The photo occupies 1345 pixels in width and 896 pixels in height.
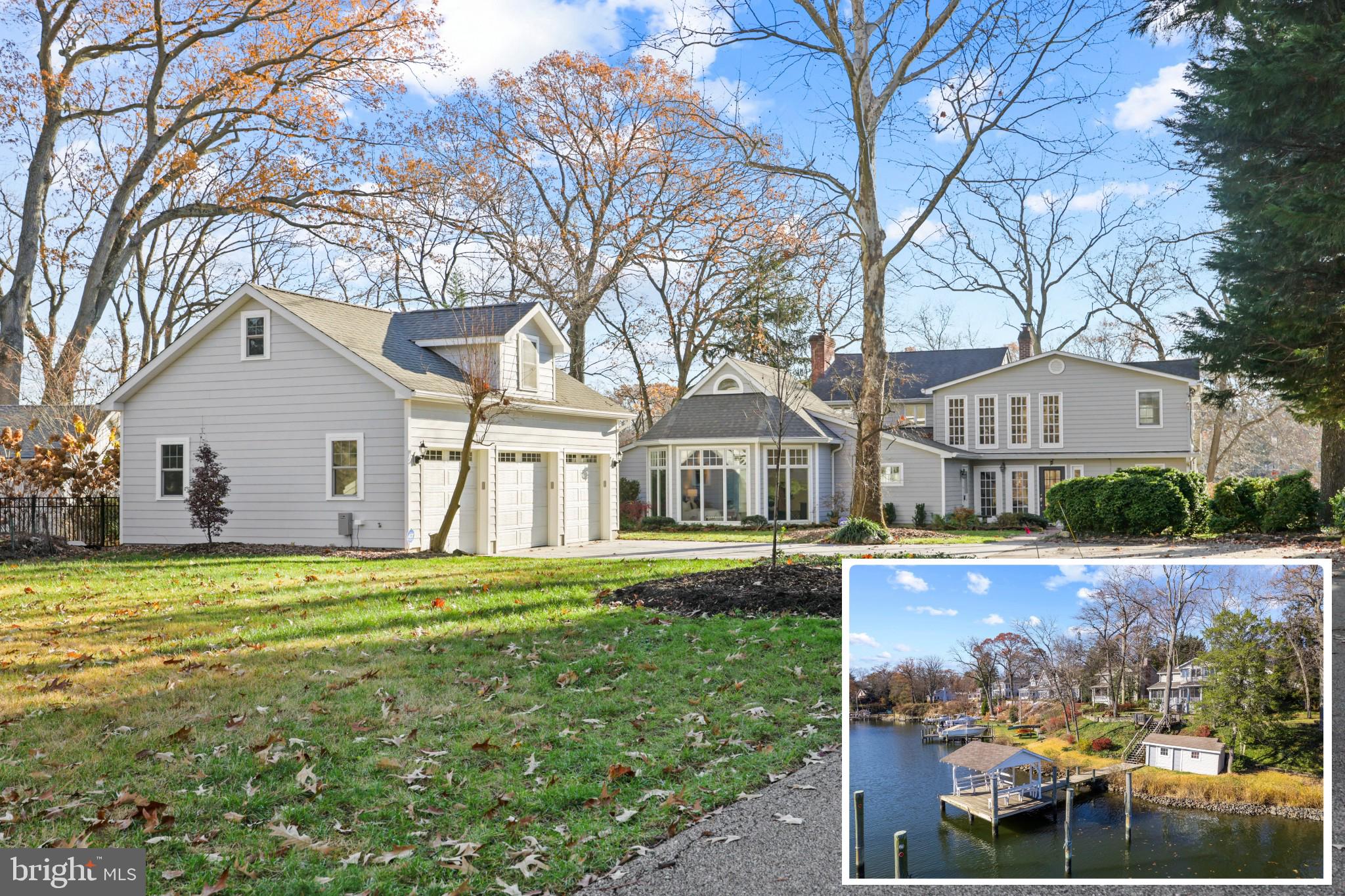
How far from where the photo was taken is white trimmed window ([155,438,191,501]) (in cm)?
2145

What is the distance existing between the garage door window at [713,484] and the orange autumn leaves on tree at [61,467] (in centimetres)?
1641

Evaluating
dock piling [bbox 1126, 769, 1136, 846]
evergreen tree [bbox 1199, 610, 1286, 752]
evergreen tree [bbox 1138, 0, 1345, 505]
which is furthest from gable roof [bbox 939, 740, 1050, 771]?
evergreen tree [bbox 1138, 0, 1345, 505]

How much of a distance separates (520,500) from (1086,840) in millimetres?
20128

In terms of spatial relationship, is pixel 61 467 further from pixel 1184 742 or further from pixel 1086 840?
pixel 1184 742

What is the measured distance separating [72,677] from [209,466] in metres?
13.3

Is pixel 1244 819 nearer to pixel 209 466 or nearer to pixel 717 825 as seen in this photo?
pixel 717 825

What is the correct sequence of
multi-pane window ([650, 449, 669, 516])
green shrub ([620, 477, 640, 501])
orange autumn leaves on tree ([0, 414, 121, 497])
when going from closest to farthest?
orange autumn leaves on tree ([0, 414, 121, 497]) → multi-pane window ([650, 449, 669, 516]) → green shrub ([620, 477, 640, 501])

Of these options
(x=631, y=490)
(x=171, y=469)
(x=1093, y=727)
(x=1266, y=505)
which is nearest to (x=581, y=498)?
(x=631, y=490)

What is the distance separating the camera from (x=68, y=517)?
71.4 ft

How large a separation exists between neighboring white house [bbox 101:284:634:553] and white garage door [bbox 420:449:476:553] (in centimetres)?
3

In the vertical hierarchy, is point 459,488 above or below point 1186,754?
above

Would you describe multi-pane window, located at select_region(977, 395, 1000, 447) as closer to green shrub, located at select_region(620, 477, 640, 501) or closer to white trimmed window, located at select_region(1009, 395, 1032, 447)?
white trimmed window, located at select_region(1009, 395, 1032, 447)

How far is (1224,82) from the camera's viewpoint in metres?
14.0

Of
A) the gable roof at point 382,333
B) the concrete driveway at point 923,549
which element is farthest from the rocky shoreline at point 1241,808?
the gable roof at point 382,333
